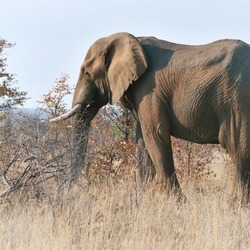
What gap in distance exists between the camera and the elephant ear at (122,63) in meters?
8.54

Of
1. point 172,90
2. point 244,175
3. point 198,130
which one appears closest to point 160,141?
point 198,130

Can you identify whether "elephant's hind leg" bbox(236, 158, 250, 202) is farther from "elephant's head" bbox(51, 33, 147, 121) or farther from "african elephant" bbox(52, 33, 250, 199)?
"elephant's head" bbox(51, 33, 147, 121)

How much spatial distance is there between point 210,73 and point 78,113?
7.58ft

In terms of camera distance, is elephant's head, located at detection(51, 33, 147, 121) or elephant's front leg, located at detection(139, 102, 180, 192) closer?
elephant's front leg, located at detection(139, 102, 180, 192)

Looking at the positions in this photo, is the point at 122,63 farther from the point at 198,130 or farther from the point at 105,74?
the point at 198,130

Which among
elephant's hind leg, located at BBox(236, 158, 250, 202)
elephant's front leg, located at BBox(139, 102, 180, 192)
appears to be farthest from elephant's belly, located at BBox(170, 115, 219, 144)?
elephant's hind leg, located at BBox(236, 158, 250, 202)

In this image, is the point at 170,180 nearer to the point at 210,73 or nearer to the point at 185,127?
the point at 185,127

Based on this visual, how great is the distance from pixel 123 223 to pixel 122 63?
3.16 m

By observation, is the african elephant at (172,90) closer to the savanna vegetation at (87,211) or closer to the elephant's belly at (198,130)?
the elephant's belly at (198,130)

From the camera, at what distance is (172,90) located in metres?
8.30

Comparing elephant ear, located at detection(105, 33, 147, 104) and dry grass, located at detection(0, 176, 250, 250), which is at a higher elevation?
elephant ear, located at detection(105, 33, 147, 104)

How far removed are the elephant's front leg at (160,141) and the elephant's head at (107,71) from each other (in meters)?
0.56

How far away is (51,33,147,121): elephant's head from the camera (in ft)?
28.5

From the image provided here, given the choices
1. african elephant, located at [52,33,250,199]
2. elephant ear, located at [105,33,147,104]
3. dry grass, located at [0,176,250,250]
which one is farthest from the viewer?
elephant ear, located at [105,33,147,104]
